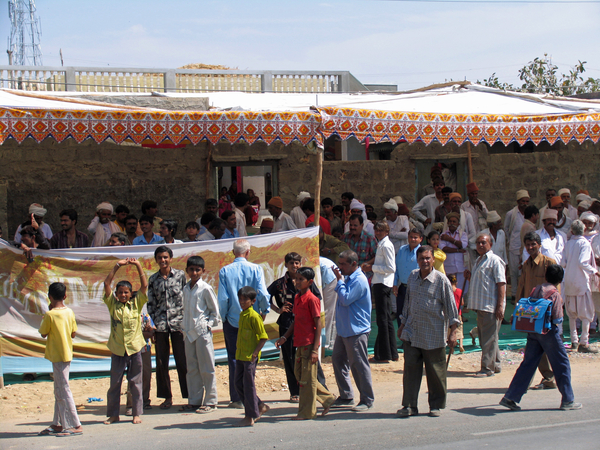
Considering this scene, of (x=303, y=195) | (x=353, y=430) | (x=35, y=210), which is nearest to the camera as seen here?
(x=353, y=430)

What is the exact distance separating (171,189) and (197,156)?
0.70 m

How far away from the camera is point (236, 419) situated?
18.3ft

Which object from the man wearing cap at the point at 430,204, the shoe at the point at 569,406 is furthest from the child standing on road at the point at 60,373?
the man wearing cap at the point at 430,204

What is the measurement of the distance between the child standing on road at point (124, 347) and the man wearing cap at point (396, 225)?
16.1ft

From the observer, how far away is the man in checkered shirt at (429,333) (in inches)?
213

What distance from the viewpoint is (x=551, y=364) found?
5.59 m

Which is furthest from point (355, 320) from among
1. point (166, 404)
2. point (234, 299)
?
point (166, 404)

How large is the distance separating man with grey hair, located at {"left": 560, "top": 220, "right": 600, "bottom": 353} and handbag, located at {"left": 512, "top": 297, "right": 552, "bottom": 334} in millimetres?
2374

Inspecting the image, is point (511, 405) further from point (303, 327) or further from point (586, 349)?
point (586, 349)

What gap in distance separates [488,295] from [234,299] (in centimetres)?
271

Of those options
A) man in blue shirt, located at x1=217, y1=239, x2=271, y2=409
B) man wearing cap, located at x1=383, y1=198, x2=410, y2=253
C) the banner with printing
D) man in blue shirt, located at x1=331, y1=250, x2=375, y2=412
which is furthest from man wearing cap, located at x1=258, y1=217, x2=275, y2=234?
man in blue shirt, located at x1=331, y1=250, x2=375, y2=412

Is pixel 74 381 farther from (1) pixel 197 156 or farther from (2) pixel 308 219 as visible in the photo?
(1) pixel 197 156

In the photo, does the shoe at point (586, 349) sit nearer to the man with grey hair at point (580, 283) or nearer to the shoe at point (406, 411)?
the man with grey hair at point (580, 283)

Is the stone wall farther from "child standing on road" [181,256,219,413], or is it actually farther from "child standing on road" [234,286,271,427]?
"child standing on road" [234,286,271,427]
